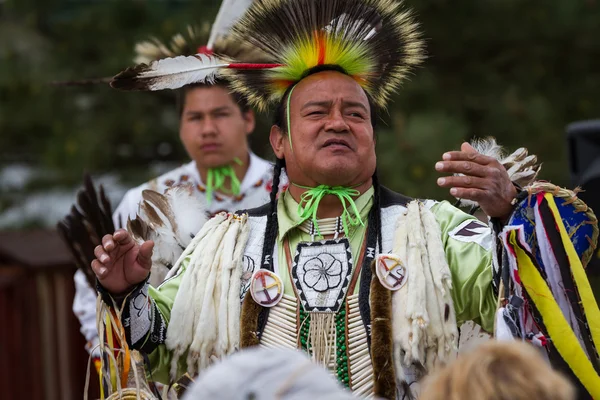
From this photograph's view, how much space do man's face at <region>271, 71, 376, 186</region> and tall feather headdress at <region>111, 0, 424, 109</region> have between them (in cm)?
8

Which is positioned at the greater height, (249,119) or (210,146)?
(249,119)

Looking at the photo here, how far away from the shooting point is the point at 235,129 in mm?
5707

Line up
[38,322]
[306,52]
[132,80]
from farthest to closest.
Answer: [38,322] < [132,80] < [306,52]

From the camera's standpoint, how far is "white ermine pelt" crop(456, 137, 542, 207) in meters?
3.67

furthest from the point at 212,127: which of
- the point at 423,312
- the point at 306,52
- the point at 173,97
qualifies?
the point at 173,97

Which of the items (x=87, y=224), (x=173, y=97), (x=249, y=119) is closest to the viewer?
(x=87, y=224)

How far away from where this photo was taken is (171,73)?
161 inches

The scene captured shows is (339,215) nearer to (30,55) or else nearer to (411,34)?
(411,34)

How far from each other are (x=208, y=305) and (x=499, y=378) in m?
1.79

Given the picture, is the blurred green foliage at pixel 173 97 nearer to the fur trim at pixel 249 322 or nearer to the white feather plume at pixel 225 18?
the white feather plume at pixel 225 18

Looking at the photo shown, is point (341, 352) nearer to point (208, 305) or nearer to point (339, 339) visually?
point (339, 339)

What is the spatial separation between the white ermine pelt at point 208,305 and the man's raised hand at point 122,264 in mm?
231

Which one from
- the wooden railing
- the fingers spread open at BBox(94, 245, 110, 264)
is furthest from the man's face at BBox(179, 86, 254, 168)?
the wooden railing

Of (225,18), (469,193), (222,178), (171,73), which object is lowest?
(469,193)
